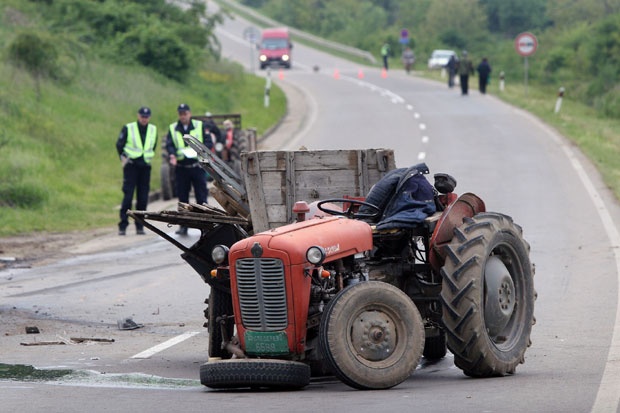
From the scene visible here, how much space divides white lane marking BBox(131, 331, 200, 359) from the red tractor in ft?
3.16

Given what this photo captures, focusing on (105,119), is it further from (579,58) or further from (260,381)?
(579,58)

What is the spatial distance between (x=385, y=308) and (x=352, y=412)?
4.03 feet

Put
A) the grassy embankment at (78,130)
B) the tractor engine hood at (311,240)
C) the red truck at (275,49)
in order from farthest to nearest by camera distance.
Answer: the red truck at (275,49) → the grassy embankment at (78,130) → the tractor engine hood at (311,240)

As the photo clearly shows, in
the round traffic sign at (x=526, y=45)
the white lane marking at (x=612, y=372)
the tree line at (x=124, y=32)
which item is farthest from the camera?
the round traffic sign at (x=526, y=45)

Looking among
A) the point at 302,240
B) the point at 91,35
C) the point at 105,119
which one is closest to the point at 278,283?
the point at 302,240

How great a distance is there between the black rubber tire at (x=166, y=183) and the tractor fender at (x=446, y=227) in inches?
629

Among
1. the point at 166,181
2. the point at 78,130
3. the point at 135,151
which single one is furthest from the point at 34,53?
the point at 135,151

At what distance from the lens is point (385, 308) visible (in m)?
8.71

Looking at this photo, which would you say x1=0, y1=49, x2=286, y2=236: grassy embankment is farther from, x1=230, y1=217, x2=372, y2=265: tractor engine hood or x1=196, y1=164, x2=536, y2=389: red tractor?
x1=230, y1=217, x2=372, y2=265: tractor engine hood

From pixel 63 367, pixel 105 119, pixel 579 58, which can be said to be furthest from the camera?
pixel 579 58

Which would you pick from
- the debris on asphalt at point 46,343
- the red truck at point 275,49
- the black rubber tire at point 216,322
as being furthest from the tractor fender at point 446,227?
the red truck at point 275,49

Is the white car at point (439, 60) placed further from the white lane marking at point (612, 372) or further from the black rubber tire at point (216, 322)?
the black rubber tire at point (216, 322)

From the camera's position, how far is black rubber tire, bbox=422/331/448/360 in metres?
10.4

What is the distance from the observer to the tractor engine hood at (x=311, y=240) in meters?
8.51
